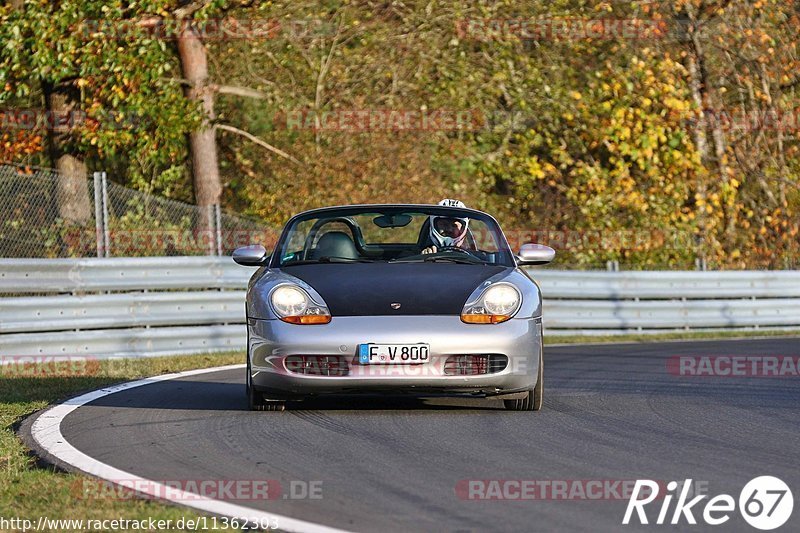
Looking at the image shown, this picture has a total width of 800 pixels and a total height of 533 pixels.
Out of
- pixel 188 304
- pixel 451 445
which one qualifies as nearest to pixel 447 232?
pixel 451 445

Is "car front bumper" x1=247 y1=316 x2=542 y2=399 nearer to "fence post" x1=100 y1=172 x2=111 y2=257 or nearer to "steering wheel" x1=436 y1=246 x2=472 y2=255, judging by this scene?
"steering wheel" x1=436 y1=246 x2=472 y2=255

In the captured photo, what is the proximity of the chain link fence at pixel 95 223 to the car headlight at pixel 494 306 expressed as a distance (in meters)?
7.23

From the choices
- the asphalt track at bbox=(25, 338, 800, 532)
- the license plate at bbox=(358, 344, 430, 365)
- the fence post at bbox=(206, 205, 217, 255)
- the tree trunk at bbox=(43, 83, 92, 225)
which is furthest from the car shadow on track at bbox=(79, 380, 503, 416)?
the tree trunk at bbox=(43, 83, 92, 225)

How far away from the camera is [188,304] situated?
585 inches

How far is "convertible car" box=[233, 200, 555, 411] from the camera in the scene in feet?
26.3

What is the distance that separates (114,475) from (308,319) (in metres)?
2.20

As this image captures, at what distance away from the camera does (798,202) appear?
1077 inches

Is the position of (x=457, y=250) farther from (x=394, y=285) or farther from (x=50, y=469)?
(x=50, y=469)

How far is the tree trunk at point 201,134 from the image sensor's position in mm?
23172

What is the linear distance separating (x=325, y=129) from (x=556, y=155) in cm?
476

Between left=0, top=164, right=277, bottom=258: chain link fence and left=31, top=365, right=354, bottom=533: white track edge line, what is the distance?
515 centimetres

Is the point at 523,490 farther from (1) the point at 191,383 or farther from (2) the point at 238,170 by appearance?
(2) the point at 238,170

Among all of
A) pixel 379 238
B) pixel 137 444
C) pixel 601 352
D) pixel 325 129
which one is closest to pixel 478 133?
pixel 325 129

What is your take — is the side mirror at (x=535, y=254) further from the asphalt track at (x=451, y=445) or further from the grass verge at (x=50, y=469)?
the grass verge at (x=50, y=469)
